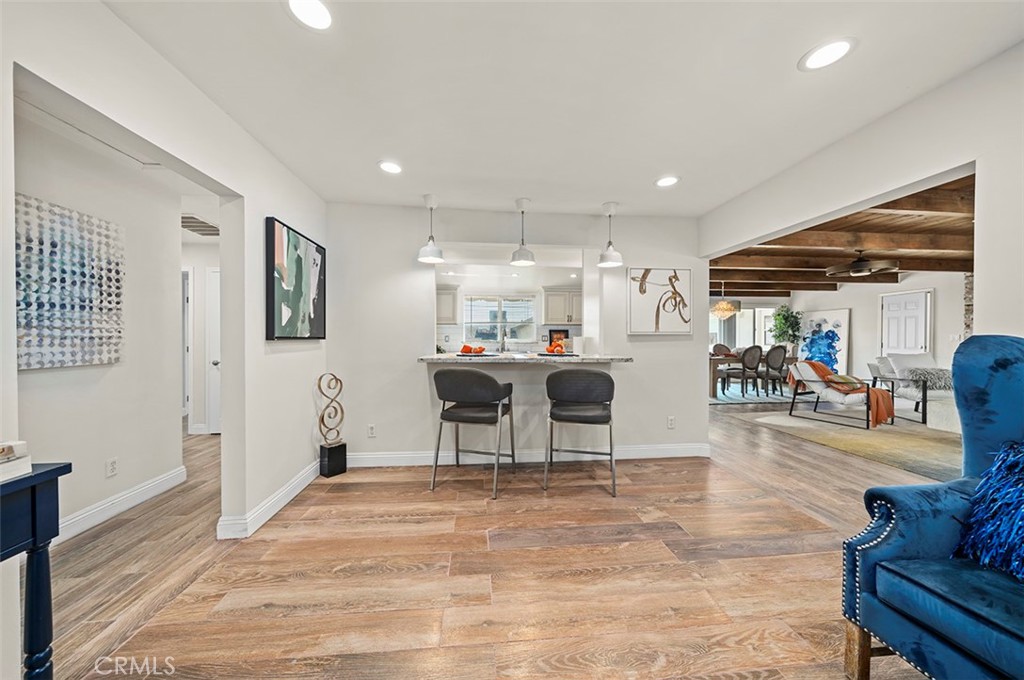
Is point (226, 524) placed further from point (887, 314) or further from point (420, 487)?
point (887, 314)

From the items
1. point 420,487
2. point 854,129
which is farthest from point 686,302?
point 420,487

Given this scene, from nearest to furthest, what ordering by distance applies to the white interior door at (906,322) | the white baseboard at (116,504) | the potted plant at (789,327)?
the white baseboard at (116,504) < the white interior door at (906,322) < the potted plant at (789,327)

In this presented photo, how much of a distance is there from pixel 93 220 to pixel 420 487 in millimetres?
2760

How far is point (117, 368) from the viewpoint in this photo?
263 centimetres

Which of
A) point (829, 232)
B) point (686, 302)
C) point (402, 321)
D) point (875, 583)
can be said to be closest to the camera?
point (875, 583)

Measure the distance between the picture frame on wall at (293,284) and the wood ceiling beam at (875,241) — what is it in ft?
15.4

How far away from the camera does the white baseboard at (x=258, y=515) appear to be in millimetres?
2314

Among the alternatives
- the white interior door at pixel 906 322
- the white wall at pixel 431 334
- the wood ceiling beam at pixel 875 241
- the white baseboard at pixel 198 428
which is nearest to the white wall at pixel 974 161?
the white wall at pixel 431 334

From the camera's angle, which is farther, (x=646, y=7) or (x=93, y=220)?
(x=93, y=220)

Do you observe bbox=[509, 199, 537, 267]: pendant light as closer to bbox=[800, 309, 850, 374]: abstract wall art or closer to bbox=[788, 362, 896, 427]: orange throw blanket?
bbox=[788, 362, 896, 427]: orange throw blanket

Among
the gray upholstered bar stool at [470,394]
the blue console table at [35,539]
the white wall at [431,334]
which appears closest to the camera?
the blue console table at [35,539]

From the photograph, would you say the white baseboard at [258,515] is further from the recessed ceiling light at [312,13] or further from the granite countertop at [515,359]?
the recessed ceiling light at [312,13]

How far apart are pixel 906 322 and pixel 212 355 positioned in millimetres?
11458

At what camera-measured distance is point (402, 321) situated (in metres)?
3.59
